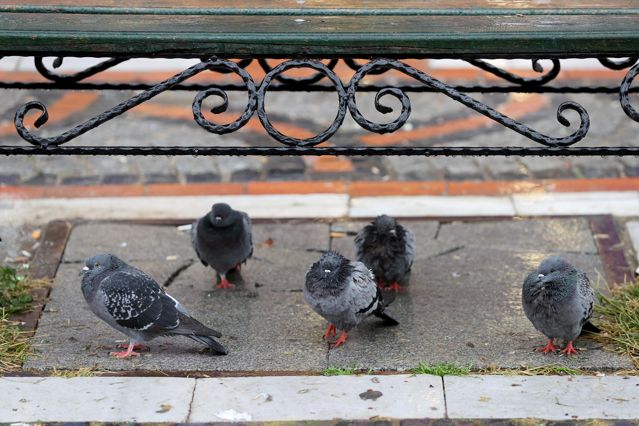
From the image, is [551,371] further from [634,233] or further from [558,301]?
[634,233]

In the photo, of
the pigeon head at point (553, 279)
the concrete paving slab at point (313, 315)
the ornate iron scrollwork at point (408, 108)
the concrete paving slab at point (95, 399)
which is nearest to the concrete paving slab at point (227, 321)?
the concrete paving slab at point (313, 315)

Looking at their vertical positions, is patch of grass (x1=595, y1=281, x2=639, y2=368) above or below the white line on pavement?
below

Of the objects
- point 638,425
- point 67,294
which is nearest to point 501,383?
point 638,425

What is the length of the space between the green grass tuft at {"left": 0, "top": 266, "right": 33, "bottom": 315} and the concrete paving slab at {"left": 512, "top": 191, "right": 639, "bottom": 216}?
289 centimetres

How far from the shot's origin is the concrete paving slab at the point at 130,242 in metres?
5.66

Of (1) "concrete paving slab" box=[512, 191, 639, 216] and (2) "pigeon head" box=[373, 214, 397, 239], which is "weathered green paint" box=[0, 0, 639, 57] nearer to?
(2) "pigeon head" box=[373, 214, 397, 239]

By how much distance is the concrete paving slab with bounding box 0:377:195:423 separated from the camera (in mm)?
3994

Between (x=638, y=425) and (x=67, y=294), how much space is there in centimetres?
280

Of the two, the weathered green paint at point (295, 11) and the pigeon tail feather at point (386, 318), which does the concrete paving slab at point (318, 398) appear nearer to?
the pigeon tail feather at point (386, 318)

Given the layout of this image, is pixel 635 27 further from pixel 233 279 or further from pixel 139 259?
pixel 139 259

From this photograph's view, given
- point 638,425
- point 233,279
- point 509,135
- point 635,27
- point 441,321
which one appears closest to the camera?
point 638,425

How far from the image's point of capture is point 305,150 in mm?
4297

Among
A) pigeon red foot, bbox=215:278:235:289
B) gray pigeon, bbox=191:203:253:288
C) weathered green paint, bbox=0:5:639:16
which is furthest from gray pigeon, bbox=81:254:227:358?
weathered green paint, bbox=0:5:639:16

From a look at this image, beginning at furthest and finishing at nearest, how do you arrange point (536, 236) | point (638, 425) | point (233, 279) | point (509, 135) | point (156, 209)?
point (509, 135)
point (156, 209)
point (536, 236)
point (233, 279)
point (638, 425)
